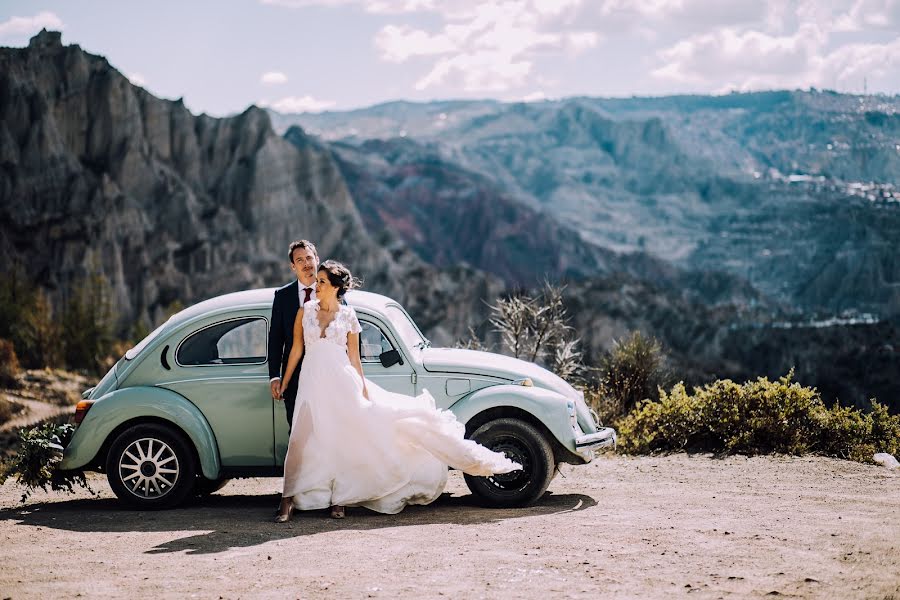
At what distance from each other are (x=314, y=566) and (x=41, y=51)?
10971 cm

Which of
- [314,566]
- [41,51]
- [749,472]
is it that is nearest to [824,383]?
[749,472]

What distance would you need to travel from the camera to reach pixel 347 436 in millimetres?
8266

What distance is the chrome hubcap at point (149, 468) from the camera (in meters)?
8.75

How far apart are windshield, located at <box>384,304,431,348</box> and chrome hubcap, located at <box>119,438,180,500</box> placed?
2.12m

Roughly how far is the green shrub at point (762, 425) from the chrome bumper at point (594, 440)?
2.96m

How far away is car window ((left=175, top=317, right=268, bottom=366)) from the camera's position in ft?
29.5

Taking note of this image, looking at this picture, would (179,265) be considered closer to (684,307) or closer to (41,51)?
(41,51)

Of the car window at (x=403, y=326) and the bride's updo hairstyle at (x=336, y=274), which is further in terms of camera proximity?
the car window at (x=403, y=326)

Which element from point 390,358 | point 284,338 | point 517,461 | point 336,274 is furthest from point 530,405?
point 284,338

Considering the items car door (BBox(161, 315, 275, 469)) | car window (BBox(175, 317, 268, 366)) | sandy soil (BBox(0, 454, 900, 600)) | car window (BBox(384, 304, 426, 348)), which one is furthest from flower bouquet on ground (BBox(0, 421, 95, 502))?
car window (BBox(384, 304, 426, 348))

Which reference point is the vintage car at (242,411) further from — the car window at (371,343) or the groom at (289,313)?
the groom at (289,313)

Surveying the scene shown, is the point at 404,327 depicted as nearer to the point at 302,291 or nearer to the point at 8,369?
the point at 302,291

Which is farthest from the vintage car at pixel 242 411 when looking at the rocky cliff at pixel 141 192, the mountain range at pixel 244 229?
the rocky cliff at pixel 141 192

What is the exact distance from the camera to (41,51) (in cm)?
10550
